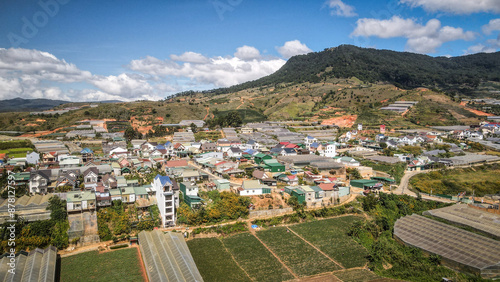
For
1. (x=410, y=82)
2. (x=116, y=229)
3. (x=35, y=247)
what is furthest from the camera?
(x=410, y=82)

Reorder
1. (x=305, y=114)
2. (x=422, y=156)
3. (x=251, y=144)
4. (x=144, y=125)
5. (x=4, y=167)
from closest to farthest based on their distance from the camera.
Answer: (x=4, y=167) < (x=422, y=156) < (x=251, y=144) < (x=144, y=125) < (x=305, y=114)

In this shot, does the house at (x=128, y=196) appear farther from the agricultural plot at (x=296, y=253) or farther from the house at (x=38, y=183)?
the agricultural plot at (x=296, y=253)

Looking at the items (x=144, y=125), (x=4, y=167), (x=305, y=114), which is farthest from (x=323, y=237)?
(x=305, y=114)

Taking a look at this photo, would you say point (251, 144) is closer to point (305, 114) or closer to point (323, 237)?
point (323, 237)

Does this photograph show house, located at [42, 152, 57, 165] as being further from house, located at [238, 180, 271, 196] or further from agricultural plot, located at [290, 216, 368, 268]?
agricultural plot, located at [290, 216, 368, 268]

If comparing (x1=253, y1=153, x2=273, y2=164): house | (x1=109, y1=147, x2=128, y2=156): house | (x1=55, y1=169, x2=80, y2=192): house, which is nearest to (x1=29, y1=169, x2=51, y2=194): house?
(x1=55, y1=169, x2=80, y2=192): house

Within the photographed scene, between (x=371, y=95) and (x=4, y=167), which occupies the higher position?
(x=371, y=95)

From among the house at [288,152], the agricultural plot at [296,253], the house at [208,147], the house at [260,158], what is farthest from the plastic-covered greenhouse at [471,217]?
the house at [208,147]

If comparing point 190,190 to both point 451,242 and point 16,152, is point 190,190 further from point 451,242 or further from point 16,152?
point 16,152
